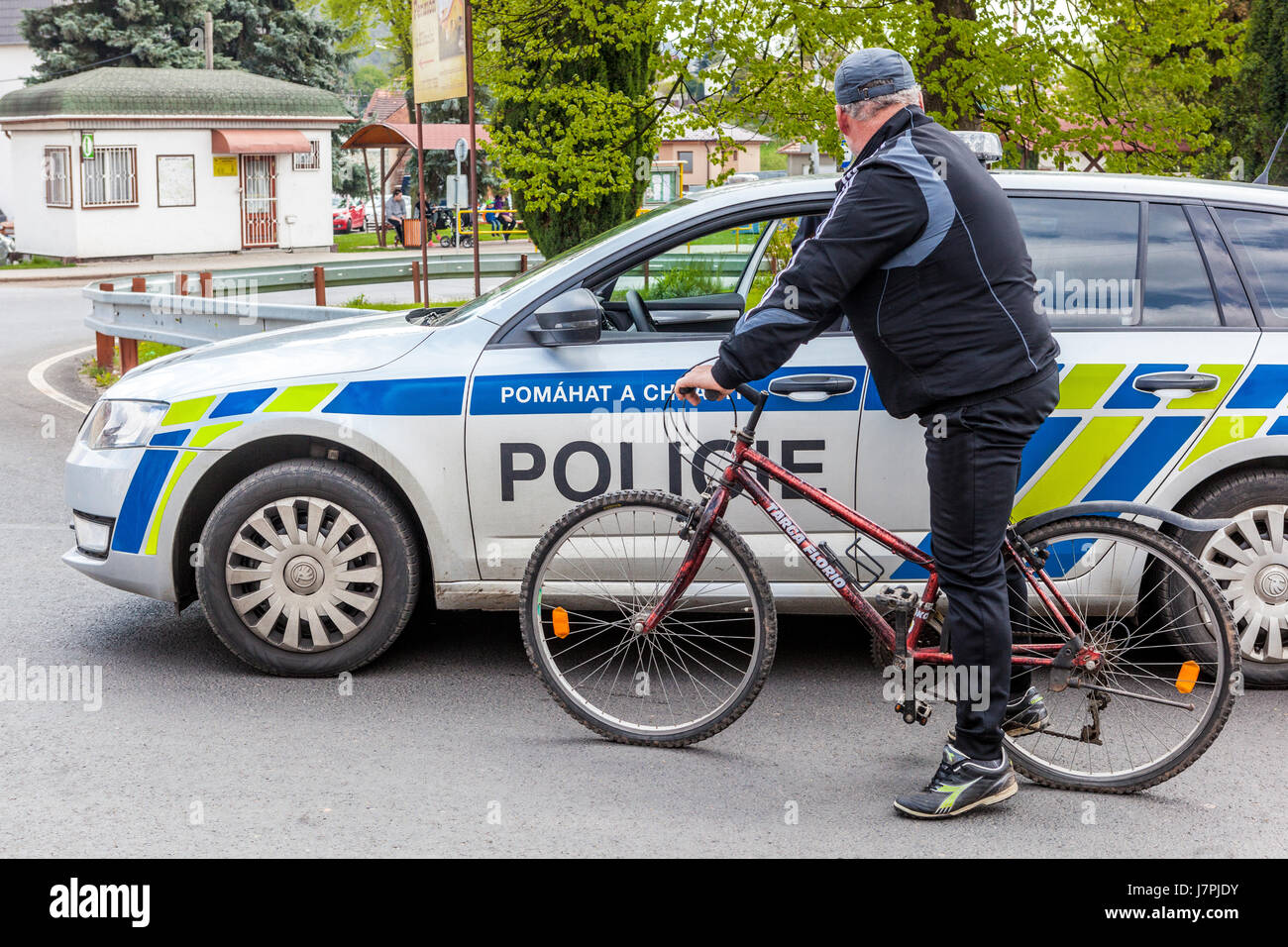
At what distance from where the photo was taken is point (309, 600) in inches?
198

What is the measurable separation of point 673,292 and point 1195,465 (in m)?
3.23

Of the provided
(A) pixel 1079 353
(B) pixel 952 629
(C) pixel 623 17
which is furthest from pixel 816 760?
(C) pixel 623 17

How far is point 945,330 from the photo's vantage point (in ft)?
12.7

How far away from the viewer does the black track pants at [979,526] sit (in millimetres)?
3891

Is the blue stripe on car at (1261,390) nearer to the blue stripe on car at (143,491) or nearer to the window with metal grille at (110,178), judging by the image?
the blue stripe on car at (143,491)

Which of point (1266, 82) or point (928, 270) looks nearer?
point (928, 270)

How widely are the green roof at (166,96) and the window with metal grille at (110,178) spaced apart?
97 cm

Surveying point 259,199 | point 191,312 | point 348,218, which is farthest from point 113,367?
point 348,218

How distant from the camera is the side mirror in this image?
189 inches

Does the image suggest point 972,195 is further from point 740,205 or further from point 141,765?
point 141,765

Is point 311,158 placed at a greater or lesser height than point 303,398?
greater

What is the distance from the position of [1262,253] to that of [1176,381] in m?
0.63

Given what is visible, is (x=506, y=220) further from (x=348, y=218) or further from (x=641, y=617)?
(x=641, y=617)

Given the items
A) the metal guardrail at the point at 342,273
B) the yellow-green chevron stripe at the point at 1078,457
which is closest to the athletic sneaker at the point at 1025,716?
the yellow-green chevron stripe at the point at 1078,457
